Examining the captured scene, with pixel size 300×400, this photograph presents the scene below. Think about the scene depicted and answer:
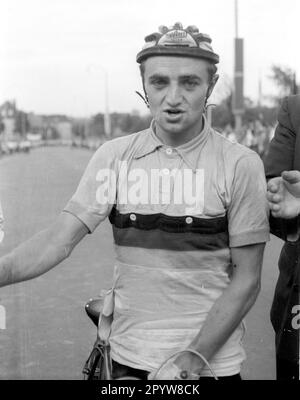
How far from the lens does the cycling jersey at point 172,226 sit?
67.2 inches

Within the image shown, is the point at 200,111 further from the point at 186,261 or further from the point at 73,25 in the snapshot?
the point at 73,25

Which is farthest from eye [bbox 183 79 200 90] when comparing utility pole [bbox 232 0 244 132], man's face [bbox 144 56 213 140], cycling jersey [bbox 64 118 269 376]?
utility pole [bbox 232 0 244 132]

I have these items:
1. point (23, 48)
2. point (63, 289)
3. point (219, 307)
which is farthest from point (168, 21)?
point (63, 289)

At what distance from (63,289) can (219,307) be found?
5.37ft

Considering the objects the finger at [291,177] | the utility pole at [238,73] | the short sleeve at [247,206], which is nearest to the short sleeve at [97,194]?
the short sleeve at [247,206]

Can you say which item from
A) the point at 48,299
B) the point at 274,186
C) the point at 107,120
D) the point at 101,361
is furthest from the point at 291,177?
the point at 48,299

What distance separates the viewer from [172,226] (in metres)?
1.71

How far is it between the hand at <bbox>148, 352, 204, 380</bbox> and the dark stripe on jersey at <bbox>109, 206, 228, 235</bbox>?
294 mm

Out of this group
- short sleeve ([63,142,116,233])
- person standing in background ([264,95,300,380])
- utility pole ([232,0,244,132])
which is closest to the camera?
short sleeve ([63,142,116,233])

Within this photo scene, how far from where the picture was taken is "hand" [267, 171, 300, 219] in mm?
1686

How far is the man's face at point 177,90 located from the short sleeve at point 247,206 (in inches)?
6.6

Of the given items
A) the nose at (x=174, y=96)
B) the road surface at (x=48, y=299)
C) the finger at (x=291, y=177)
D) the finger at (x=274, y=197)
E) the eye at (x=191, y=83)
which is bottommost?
the road surface at (x=48, y=299)

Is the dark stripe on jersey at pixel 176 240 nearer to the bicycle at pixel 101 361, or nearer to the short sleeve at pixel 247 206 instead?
the short sleeve at pixel 247 206

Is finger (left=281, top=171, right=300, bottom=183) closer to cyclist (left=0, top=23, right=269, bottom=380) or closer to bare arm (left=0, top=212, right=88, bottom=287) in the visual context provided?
cyclist (left=0, top=23, right=269, bottom=380)
